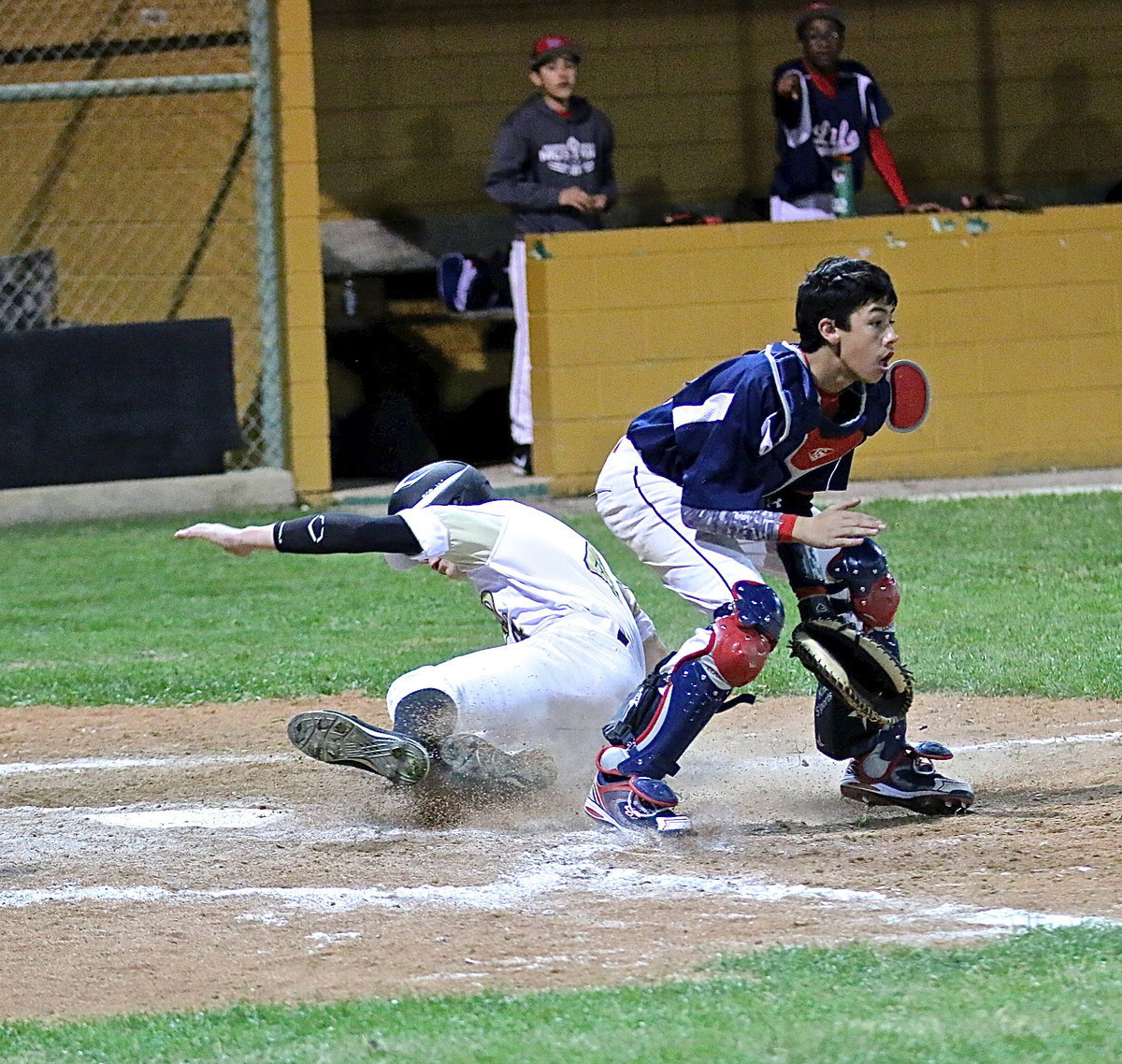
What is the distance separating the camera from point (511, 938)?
12.8 ft

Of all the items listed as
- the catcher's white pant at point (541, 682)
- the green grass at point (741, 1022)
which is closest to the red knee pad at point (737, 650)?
A: the catcher's white pant at point (541, 682)

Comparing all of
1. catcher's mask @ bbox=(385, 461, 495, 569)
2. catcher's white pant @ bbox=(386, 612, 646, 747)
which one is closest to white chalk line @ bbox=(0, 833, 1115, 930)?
catcher's white pant @ bbox=(386, 612, 646, 747)

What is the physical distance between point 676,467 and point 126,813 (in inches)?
75.8

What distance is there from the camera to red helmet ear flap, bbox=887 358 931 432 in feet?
16.1

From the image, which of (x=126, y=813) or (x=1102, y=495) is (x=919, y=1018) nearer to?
(x=126, y=813)

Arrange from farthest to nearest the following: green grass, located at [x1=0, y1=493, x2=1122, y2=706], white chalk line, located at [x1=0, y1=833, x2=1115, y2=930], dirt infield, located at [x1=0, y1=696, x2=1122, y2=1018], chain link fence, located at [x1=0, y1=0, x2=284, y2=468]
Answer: chain link fence, located at [x1=0, y1=0, x2=284, y2=468], green grass, located at [x1=0, y1=493, x2=1122, y2=706], white chalk line, located at [x1=0, y1=833, x2=1115, y2=930], dirt infield, located at [x1=0, y1=696, x2=1122, y2=1018]

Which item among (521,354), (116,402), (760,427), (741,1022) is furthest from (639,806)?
(116,402)

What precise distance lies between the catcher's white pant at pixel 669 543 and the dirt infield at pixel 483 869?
0.68 m

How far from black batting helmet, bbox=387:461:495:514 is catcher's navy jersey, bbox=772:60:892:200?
6.47 m

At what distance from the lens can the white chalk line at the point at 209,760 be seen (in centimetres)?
584

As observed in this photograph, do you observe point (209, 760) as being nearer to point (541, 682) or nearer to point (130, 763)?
point (130, 763)

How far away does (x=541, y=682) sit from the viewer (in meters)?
5.27

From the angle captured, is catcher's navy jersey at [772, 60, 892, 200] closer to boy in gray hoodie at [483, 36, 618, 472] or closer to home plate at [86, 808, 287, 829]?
boy in gray hoodie at [483, 36, 618, 472]

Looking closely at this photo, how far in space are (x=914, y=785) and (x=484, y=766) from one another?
4.02ft
